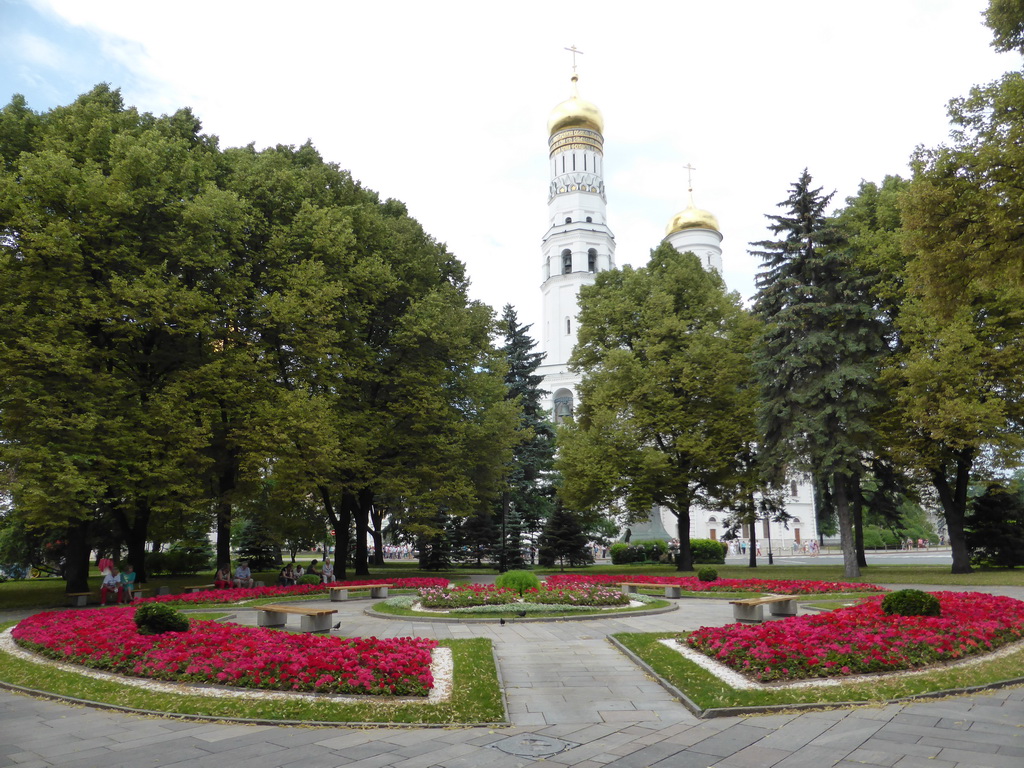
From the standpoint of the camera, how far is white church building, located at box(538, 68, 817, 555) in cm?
6781

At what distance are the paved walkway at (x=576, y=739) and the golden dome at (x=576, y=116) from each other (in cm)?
6720

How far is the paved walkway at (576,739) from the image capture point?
601 cm

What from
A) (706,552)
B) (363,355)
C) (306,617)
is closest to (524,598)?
(306,617)

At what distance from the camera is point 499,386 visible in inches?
1188

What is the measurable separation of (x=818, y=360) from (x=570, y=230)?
4532 cm

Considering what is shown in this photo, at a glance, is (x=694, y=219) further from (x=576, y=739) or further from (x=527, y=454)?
(x=576, y=739)

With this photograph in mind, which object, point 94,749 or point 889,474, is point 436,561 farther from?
point 94,749

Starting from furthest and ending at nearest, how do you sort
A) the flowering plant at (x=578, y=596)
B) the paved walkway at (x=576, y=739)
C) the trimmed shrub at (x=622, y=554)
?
the trimmed shrub at (x=622, y=554) → the flowering plant at (x=578, y=596) → the paved walkway at (x=576, y=739)

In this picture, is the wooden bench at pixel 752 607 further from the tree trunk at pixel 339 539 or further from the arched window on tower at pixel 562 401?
the arched window on tower at pixel 562 401

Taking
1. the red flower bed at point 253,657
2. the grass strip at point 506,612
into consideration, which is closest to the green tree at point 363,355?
the grass strip at point 506,612

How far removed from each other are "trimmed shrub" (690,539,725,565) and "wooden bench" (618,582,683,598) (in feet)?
74.0

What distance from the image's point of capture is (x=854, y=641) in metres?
9.50

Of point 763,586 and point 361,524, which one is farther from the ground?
point 361,524

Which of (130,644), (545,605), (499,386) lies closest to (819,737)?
(130,644)
